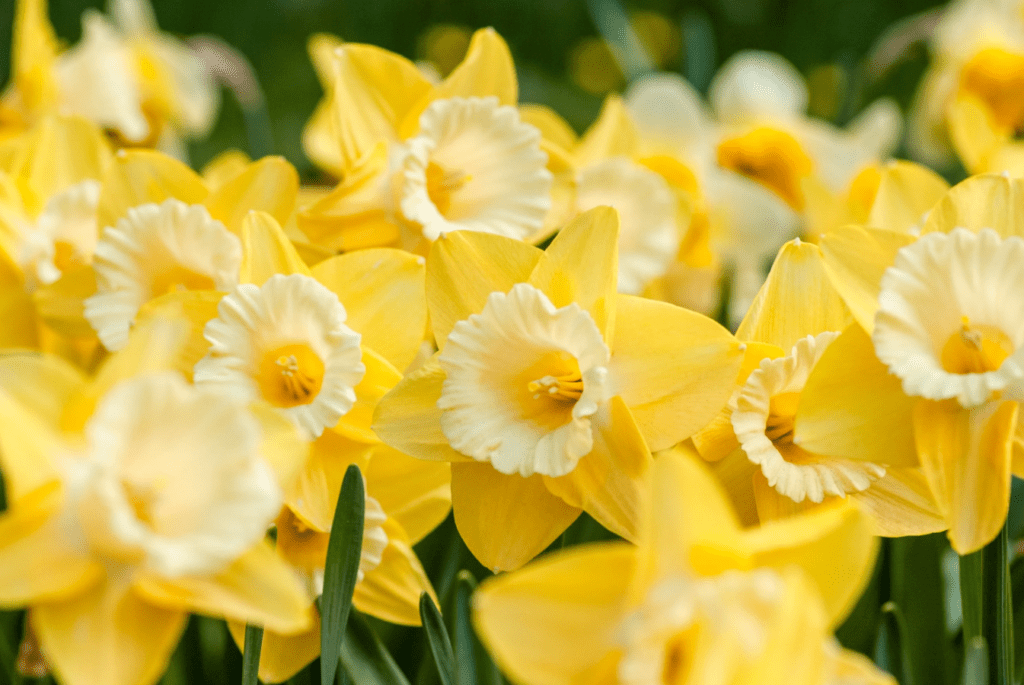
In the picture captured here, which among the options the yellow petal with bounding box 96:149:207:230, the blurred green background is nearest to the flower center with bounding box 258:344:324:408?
the yellow petal with bounding box 96:149:207:230

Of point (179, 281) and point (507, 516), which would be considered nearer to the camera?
point (507, 516)

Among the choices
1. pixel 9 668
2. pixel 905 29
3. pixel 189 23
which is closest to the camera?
pixel 9 668

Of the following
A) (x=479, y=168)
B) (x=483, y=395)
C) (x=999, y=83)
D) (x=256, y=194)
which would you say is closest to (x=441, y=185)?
(x=479, y=168)

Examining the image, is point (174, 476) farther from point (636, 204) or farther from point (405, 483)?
point (636, 204)

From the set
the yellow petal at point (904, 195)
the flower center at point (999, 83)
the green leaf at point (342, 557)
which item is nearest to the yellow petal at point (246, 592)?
the green leaf at point (342, 557)

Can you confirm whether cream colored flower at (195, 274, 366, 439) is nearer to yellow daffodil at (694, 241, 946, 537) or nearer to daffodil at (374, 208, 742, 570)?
daffodil at (374, 208, 742, 570)

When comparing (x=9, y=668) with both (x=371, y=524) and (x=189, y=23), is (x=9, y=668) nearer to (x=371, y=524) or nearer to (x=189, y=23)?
(x=371, y=524)

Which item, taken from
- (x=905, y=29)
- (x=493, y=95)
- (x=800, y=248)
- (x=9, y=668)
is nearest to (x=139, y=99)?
(x=493, y=95)
